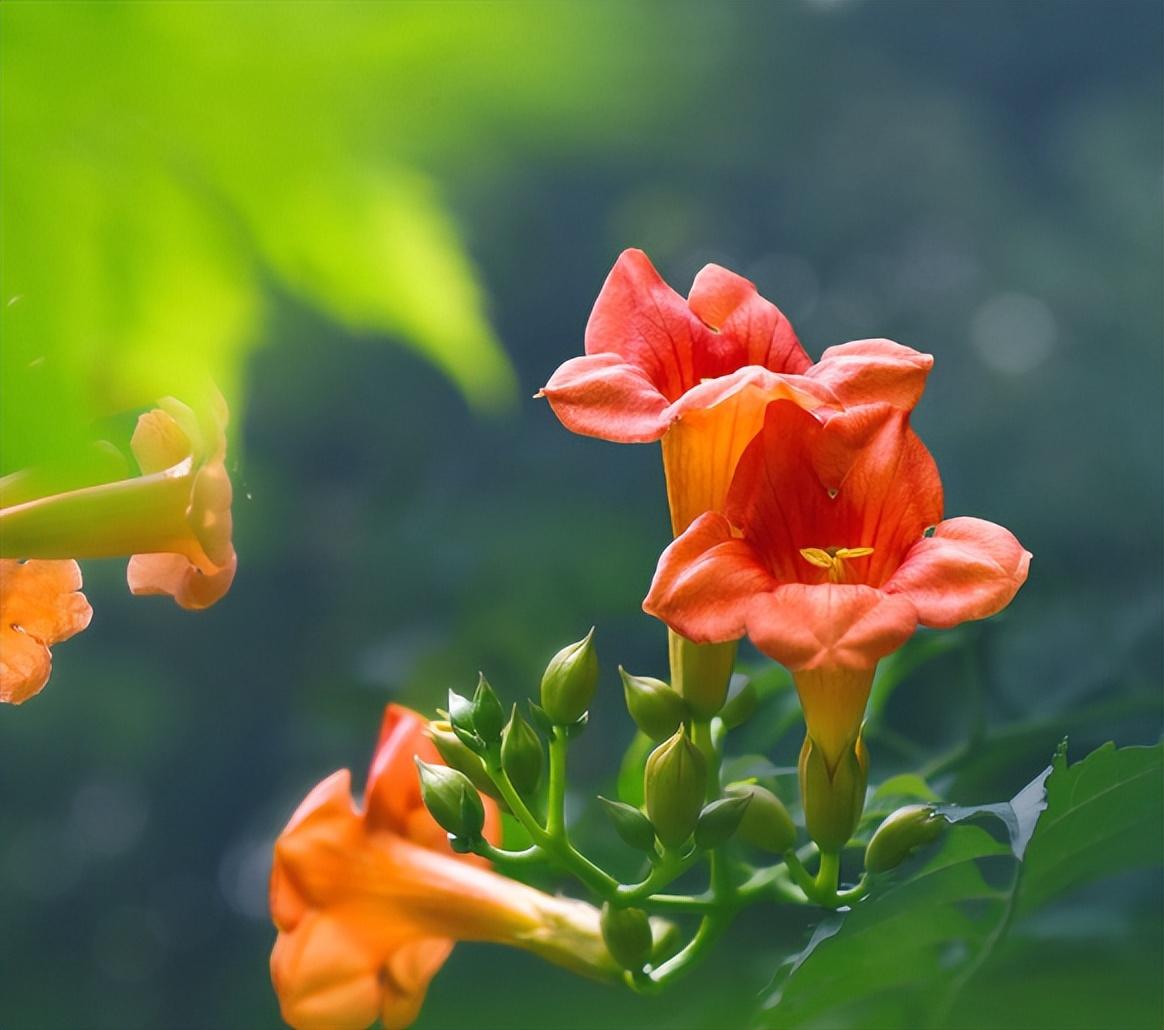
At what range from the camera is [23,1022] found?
2.14m

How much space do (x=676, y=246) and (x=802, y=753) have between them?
245 cm

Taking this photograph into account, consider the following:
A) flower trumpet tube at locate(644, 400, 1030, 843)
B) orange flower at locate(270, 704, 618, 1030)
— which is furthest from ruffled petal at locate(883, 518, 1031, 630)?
orange flower at locate(270, 704, 618, 1030)

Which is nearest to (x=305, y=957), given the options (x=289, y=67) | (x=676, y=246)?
(x=289, y=67)

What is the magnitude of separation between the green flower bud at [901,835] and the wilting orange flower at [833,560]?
3cm

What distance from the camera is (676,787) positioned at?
448mm

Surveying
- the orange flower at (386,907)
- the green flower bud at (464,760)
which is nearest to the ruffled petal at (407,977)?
the orange flower at (386,907)

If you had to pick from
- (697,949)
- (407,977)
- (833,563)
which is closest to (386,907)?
(407,977)

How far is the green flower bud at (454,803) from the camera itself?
1.53 ft

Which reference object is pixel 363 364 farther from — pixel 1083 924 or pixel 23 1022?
pixel 1083 924

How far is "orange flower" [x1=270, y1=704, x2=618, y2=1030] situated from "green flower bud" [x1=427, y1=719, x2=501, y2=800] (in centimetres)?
4

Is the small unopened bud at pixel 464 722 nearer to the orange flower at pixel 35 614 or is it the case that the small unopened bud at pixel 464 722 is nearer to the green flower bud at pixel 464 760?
the green flower bud at pixel 464 760

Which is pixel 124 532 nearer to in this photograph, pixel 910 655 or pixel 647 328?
pixel 647 328

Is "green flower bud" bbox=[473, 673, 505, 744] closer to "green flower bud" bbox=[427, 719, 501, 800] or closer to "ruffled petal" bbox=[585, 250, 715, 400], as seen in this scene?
"green flower bud" bbox=[427, 719, 501, 800]

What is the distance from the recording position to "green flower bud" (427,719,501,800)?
494 mm
